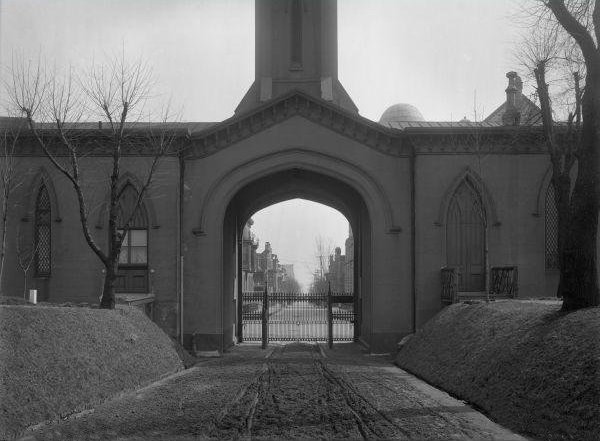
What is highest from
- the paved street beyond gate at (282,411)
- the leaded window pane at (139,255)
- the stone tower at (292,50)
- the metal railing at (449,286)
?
the stone tower at (292,50)

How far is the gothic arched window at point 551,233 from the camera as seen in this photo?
972 inches

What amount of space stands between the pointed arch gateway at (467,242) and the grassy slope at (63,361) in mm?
11804

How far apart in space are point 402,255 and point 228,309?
7493 millimetres

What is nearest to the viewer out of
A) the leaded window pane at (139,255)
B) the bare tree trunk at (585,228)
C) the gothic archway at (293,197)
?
the bare tree trunk at (585,228)

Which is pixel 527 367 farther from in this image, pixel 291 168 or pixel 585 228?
pixel 291 168

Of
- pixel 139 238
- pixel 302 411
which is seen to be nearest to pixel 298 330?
pixel 139 238

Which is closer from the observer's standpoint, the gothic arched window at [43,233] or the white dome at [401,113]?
the gothic arched window at [43,233]

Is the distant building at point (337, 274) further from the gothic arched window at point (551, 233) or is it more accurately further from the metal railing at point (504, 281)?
the metal railing at point (504, 281)

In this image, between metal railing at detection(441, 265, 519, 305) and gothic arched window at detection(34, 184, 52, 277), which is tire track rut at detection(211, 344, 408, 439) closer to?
metal railing at detection(441, 265, 519, 305)

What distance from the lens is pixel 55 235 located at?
24281 mm

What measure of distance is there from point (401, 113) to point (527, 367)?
45.1m

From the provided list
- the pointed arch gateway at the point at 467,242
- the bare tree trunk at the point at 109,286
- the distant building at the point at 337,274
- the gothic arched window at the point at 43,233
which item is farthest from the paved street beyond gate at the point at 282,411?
the distant building at the point at 337,274

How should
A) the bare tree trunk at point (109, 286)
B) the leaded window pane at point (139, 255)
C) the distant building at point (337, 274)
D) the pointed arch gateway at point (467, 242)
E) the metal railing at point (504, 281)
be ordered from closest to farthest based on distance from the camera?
the bare tree trunk at point (109, 286), the metal railing at point (504, 281), the leaded window pane at point (139, 255), the pointed arch gateway at point (467, 242), the distant building at point (337, 274)

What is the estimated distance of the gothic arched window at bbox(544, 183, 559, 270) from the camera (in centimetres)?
2469
